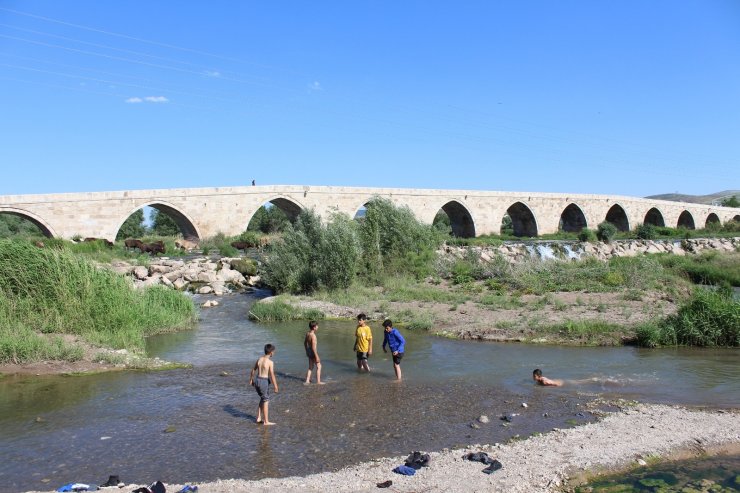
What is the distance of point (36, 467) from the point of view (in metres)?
5.96

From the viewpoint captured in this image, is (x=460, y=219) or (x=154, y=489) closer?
(x=154, y=489)

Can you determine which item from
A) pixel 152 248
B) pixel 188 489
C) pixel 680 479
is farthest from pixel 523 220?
pixel 188 489

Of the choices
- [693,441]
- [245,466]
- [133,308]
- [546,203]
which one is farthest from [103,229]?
[546,203]

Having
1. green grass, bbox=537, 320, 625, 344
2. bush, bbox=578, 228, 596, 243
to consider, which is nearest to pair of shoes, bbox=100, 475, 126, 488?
green grass, bbox=537, 320, 625, 344

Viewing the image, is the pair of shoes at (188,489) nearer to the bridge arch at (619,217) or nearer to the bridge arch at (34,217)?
the bridge arch at (34,217)

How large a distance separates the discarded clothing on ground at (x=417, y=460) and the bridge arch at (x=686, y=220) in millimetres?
75448

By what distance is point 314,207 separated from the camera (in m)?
23.7

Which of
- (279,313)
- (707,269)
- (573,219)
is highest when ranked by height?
(573,219)

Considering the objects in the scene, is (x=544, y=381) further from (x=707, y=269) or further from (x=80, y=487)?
(x=707, y=269)

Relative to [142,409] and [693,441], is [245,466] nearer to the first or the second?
[142,409]

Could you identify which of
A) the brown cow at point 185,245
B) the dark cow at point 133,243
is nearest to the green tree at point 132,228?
the brown cow at point 185,245

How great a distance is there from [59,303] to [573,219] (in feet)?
175

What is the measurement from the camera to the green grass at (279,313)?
15.7m

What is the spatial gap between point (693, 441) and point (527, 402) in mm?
2203
